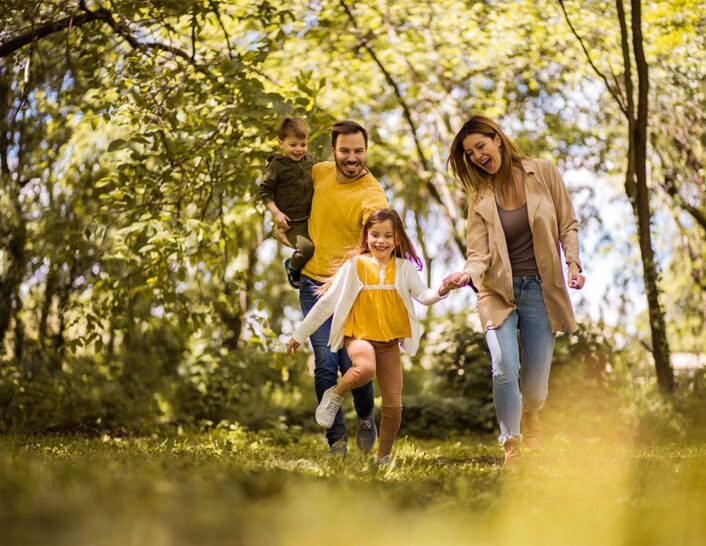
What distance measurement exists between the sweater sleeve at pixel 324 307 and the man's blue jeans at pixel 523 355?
2.77ft

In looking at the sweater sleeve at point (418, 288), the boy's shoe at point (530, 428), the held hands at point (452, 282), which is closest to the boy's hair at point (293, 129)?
the sweater sleeve at point (418, 288)

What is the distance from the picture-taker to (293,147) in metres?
5.32

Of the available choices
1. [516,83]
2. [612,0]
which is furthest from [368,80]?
[612,0]

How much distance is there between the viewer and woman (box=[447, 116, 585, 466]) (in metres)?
4.67

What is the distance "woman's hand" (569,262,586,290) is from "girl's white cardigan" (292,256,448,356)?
774 mm

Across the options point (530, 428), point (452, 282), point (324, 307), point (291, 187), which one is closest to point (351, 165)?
point (291, 187)

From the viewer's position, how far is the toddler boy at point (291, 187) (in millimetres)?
5199

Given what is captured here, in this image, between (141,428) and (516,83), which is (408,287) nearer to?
(141,428)

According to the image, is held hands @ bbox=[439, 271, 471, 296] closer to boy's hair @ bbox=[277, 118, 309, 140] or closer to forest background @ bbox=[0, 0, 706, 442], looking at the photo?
boy's hair @ bbox=[277, 118, 309, 140]

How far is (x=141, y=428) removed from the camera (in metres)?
8.37

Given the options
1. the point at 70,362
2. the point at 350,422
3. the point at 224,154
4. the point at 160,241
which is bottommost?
the point at 350,422

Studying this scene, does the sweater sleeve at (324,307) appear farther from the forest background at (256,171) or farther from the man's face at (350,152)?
the forest background at (256,171)

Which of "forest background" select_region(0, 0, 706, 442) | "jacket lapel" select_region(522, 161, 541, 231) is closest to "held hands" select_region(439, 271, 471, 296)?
"jacket lapel" select_region(522, 161, 541, 231)

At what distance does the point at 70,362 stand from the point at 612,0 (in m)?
8.63
